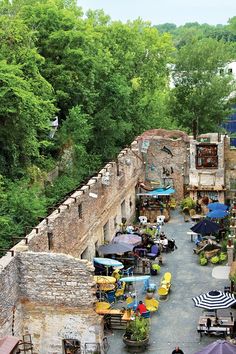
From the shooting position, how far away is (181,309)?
2714 centimetres

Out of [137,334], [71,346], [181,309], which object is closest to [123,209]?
[181,309]

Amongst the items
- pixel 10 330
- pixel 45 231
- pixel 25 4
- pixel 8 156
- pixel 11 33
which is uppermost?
pixel 25 4

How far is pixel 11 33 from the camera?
32.9 meters

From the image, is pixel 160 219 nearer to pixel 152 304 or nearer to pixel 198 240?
pixel 198 240

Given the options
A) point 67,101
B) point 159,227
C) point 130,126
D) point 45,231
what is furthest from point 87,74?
point 45,231

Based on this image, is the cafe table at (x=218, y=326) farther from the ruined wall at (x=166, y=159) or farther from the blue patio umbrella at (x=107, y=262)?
the ruined wall at (x=166, y=159)

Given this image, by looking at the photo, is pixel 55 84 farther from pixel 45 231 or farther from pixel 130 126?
pixel 45 231

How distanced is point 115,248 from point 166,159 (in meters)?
14.3

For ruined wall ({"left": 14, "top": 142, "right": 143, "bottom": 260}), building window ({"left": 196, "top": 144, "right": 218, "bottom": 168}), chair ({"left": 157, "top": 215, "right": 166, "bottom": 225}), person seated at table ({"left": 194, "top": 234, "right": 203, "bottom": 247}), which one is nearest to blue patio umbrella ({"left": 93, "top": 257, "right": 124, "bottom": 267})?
ruined wall ({"left": 14, "top": 142, "right": 143, "bottom": 260})

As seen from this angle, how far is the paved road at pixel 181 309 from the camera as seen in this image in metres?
24.1

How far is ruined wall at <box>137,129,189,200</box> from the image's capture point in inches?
1698

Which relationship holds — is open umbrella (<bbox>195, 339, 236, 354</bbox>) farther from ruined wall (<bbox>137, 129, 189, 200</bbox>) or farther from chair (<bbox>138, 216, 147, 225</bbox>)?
ruined wall (<bbox>137, 129, 189, 200</bbox>)

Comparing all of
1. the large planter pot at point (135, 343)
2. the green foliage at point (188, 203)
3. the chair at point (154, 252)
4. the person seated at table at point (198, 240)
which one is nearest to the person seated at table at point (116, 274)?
the chair at point (154, 252)

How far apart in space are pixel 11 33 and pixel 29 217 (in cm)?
1114
